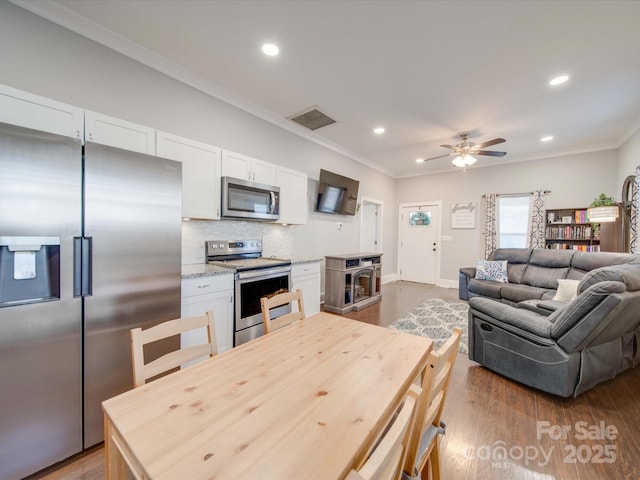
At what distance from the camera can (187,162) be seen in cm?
259

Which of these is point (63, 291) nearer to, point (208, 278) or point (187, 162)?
point (208, 278)

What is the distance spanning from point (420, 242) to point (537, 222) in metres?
2.39

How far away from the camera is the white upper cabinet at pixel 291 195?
3625 millimetres

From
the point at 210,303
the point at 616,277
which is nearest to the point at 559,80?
the point at 616,277

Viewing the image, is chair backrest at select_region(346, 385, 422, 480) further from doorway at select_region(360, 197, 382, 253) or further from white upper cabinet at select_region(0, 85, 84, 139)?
doorway at select_region(360, 197, 382, 253)

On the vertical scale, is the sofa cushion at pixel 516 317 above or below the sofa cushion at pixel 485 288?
above

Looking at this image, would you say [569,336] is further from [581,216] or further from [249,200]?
[581,216]

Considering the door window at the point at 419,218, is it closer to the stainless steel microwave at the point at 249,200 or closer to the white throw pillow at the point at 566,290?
the white throw pillow at the point at 566,290

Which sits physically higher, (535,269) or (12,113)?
(12,113)

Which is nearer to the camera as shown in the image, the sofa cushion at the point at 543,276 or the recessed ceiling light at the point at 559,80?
the recessed ceiling light at the point at 559,80

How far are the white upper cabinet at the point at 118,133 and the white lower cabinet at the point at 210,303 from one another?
1207 mm

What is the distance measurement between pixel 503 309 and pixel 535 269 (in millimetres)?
2915

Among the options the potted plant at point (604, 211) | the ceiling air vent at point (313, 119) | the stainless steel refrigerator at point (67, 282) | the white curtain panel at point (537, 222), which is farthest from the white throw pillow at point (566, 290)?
the stainless steel refrigerator at point (67, 282)

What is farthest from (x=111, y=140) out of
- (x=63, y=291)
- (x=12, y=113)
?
(x=63, y=291)
